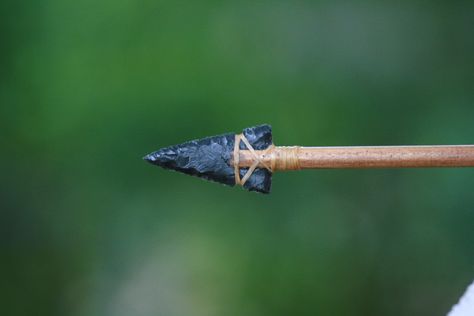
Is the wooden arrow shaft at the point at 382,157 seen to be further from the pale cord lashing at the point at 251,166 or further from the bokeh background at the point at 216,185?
the bokeh background at the point at 216,185

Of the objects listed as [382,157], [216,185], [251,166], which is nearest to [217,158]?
[251,166]

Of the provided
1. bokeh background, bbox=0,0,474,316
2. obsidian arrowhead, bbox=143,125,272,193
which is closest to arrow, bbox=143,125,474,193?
obsidian arrowhead, bbox=143,125,272,193

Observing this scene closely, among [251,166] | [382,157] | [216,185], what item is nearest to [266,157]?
[251,166]

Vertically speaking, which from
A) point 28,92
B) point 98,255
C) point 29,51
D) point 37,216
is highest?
point 29,51

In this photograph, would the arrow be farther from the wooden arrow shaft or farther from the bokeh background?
the bokeh background

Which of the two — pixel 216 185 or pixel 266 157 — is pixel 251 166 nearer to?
pixel 266 157

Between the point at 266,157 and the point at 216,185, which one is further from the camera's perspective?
the point at 216,185

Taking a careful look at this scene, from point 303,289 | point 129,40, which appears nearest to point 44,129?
point 129,40

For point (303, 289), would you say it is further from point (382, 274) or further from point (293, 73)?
point (293, 73)
